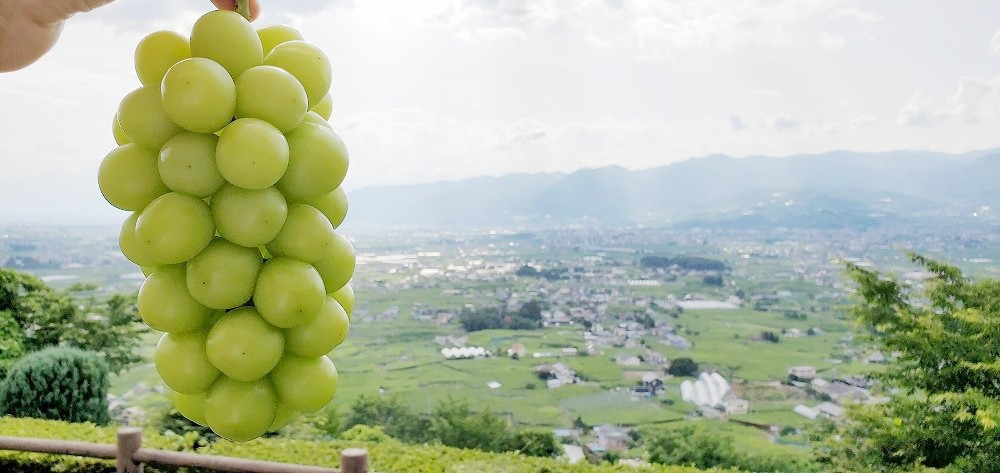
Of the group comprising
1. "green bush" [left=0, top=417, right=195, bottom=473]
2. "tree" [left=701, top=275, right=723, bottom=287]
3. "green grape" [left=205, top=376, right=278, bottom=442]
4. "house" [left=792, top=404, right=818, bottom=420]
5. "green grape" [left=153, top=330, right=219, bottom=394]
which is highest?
"green grape" [left=153, top=330, right=219, bottom=394]

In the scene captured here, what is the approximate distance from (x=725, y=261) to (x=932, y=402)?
33.7 meters

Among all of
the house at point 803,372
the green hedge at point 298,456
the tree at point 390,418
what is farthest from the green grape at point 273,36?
the house at point 803,372

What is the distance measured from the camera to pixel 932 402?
20.6ft

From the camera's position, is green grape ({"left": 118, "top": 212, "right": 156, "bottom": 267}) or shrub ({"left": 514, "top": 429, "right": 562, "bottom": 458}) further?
shrub ({"left": 514, "top": 429, "right": 562, "bottom": 458})

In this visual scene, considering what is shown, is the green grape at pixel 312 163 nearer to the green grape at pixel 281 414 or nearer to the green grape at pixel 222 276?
the green grape at pixel 222 276

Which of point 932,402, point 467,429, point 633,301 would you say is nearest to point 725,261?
point 633,301

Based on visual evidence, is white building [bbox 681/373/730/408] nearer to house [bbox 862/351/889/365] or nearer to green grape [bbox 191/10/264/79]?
house [bbox 862/351/889/365]

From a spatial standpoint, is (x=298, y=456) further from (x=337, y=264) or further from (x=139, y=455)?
(x=337, y=264)

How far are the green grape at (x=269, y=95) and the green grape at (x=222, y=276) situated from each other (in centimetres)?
13

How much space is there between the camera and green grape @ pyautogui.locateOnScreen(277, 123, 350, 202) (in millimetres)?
662

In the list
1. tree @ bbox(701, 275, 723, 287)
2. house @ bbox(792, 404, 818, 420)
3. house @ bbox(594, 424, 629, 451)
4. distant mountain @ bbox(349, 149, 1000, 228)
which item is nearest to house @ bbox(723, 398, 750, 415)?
house @ bbox(792, 404, 818, 420)

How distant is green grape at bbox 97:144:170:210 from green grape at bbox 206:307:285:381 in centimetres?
15

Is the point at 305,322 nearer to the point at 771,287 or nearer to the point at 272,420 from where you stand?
the point at 272,420

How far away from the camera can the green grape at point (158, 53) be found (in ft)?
2.21
